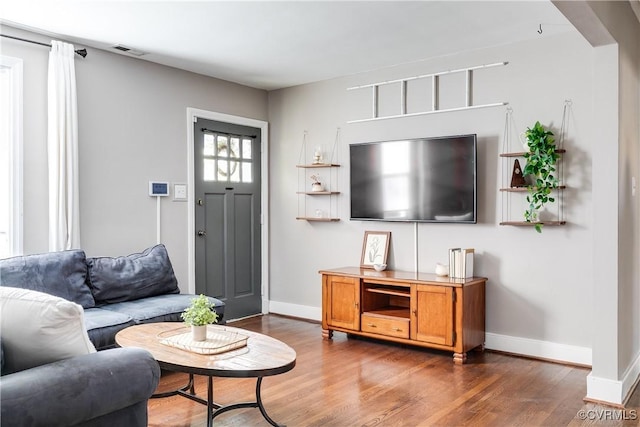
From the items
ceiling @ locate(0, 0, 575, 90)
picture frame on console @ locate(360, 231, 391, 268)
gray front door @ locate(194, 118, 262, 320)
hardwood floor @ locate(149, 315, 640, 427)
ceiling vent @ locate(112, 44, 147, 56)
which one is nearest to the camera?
hardwood floor @ locate(149, 315, 640, 427)

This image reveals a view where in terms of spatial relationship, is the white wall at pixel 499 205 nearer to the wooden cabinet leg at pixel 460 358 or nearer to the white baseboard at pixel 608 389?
the wooden cabinet leg at pixel 460 358

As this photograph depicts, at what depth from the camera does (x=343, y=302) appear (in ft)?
15.6

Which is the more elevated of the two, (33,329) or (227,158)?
(227,158)

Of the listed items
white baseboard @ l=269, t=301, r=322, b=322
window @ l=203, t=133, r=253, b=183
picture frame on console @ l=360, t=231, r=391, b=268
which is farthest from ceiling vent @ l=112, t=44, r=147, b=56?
white baseboard @ l=269, t=301, r=322, b=322

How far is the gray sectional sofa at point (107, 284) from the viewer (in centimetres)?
345

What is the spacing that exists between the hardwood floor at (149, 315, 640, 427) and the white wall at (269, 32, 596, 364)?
1.18 feet

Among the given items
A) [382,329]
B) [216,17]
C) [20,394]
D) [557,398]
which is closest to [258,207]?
[382,329]

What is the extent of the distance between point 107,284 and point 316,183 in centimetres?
236

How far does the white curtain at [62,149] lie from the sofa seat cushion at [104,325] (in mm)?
773

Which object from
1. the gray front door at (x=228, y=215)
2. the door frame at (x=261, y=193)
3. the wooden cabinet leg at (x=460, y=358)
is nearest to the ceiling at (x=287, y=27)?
the door frame at (x=261, y=193)

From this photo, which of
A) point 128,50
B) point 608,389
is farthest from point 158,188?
point 608,389

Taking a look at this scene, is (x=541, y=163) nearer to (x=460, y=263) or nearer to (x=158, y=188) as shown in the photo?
(x=460, y=263)

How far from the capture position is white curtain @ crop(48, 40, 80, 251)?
3943mm

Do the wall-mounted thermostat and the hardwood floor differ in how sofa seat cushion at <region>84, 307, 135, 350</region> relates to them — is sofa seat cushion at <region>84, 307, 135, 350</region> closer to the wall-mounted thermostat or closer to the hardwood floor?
the hardwood floor
